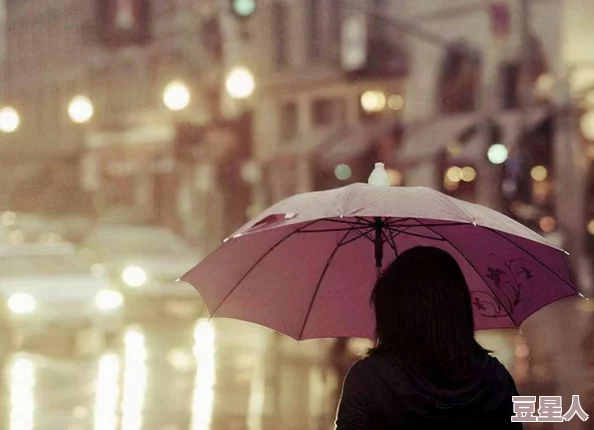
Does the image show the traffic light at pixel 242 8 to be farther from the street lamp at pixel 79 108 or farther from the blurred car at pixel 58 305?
the street lamp at pixel 79 108

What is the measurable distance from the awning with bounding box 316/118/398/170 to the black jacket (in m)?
34.6

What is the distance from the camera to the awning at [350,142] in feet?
123

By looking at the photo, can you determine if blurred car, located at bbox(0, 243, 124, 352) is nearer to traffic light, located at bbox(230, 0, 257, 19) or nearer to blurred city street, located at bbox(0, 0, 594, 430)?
blurred city street, located at bbox(0, 0, 594, 430)

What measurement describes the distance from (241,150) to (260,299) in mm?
32126

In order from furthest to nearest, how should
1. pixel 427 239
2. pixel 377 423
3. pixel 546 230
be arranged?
pixel 546 230 < pixel 427 239 < pixel 377 423

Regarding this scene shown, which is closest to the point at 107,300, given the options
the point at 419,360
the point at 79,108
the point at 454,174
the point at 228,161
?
the point at 79,108

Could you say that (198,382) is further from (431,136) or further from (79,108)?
(431,136)

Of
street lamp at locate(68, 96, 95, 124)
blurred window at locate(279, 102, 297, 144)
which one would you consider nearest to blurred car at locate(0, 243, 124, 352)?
street lamp at locate(68, 96, 95, 124)

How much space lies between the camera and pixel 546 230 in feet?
102

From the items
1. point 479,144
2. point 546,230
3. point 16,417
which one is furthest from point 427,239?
point 479,144

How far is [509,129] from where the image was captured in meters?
33.5

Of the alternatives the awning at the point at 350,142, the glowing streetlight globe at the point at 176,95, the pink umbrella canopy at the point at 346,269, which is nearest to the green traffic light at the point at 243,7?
the glowing streetlight globe at the point at 176,95

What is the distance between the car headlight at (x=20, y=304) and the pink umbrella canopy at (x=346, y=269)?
11064mm

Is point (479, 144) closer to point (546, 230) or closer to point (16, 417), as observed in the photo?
point (546, 230)
